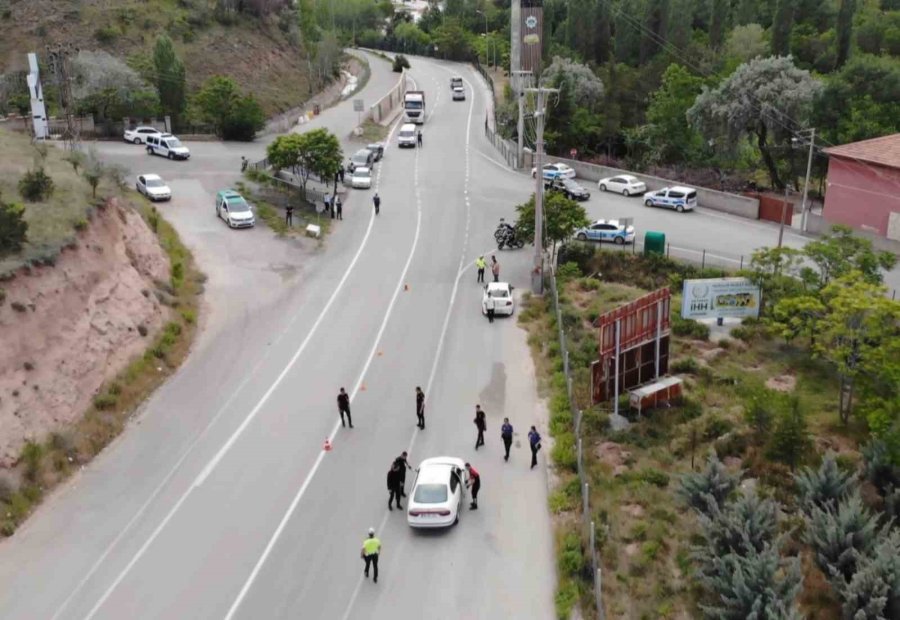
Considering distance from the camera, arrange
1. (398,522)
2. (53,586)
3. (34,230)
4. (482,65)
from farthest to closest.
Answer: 1. (482,65)
2. (34,230)
3. (398,522)
4. (53,586)

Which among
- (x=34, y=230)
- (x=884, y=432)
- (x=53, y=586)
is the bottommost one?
(x=53, y=586)

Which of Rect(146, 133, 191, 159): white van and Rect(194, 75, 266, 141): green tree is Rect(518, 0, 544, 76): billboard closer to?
Rect(194, 75, 266, 141): green tree

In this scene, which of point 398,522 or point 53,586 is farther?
point 398,522

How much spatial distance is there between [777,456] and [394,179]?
38797 mm

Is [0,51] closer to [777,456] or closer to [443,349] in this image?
[443,349]

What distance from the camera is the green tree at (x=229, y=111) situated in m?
67.6

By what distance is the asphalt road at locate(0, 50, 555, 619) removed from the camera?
1984cm

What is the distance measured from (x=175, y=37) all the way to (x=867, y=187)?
2689 inches

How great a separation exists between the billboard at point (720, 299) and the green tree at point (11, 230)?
23519 millimetres

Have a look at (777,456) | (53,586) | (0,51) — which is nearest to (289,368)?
(53,586)

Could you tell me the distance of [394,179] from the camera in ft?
194

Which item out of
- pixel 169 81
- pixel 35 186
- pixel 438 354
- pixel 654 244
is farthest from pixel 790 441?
pixel 169 81

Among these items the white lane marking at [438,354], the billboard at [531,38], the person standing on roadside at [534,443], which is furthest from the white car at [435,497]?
the billboard at [531,38]

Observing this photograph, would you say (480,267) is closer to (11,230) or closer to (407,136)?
(11,230)
